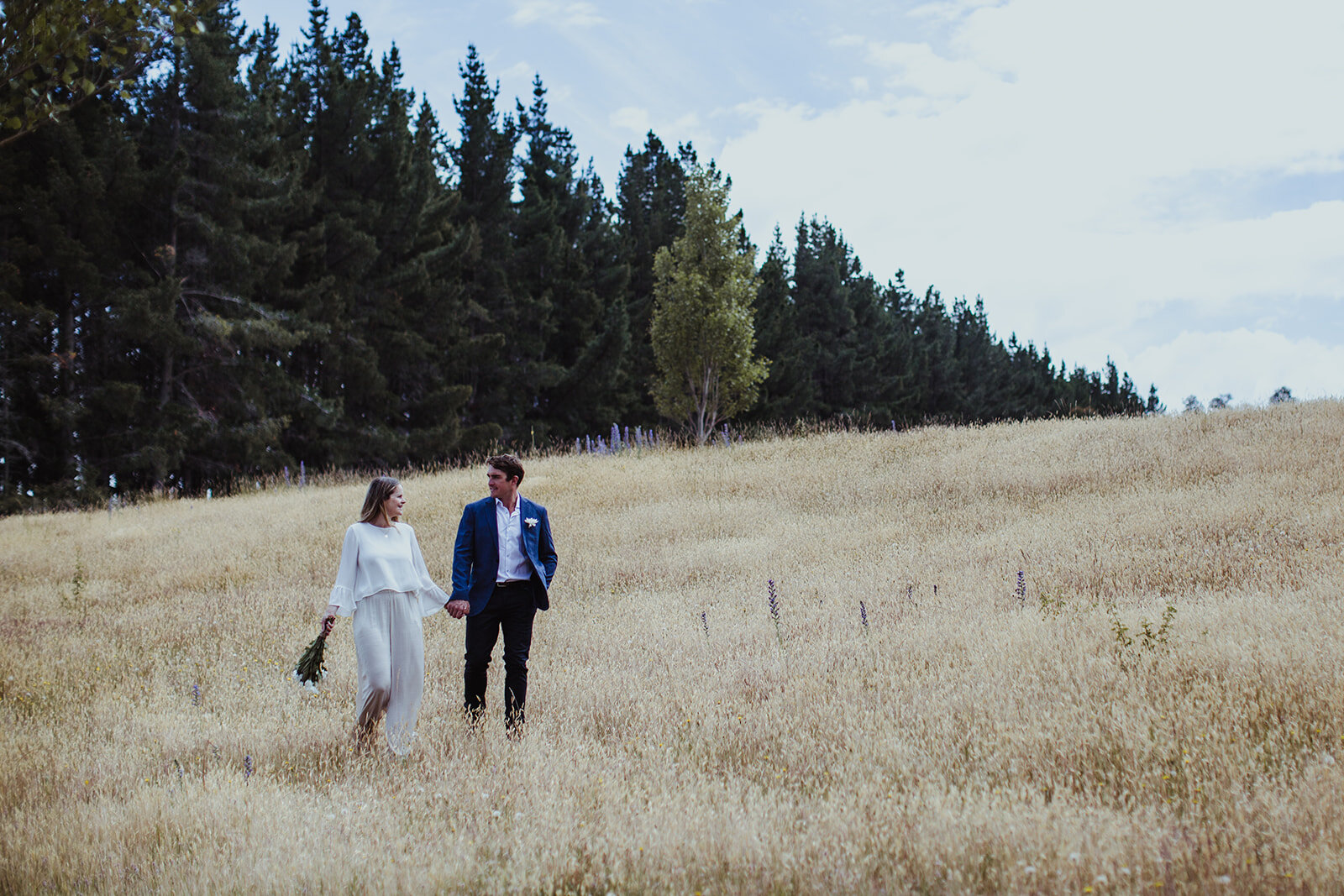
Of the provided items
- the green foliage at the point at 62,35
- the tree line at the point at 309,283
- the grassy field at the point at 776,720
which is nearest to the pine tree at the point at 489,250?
the tree line at the point at 309,283

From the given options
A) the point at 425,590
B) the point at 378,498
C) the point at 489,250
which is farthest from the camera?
the point at 489,250

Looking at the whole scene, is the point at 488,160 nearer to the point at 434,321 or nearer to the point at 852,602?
the point at 434,321

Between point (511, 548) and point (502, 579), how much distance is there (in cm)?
21

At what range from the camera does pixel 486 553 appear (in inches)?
214

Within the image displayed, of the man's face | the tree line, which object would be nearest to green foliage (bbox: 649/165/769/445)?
the tree line

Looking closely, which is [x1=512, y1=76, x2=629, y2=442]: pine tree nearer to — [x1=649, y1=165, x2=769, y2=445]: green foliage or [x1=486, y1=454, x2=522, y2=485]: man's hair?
[x1=649, y1=165, x2=769, y2=445]: green foliage

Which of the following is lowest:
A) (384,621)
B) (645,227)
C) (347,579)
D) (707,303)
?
(384,621)

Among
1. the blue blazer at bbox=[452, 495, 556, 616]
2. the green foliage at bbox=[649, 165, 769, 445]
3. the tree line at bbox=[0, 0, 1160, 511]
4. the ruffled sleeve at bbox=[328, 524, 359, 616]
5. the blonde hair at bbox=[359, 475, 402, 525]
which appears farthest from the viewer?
the green foliage at bbox=[649, 165, 769, 445]

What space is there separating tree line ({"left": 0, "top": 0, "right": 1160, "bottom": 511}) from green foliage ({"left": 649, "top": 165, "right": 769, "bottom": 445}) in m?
0.84

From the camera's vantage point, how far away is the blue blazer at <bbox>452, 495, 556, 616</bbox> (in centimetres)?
542

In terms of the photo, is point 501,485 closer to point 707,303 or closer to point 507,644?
point 507,644

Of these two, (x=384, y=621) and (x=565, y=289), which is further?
(x=565, y=289)

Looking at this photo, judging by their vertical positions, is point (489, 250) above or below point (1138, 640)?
above

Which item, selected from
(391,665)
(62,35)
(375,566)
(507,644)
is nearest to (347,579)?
(375,566)
